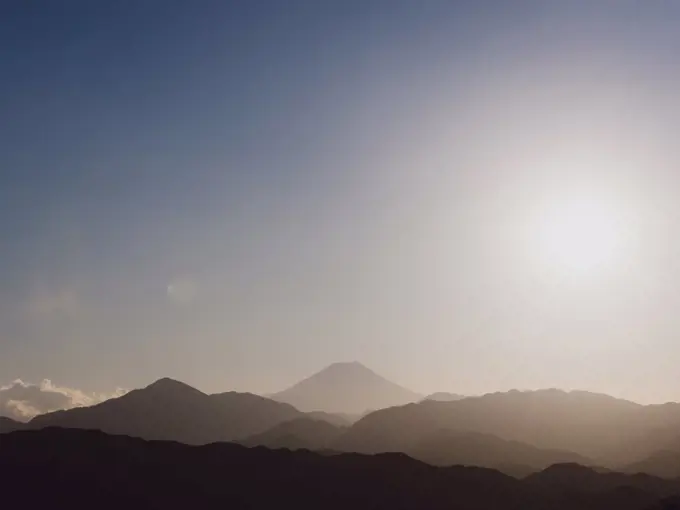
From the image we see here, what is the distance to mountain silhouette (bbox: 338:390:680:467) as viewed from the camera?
139 m

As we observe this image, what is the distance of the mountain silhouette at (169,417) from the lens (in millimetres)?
175000

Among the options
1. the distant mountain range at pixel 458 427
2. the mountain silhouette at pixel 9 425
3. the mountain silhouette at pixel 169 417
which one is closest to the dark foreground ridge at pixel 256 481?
the distant mountain range at pixel 458 427

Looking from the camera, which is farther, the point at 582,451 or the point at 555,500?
the point at 582,451

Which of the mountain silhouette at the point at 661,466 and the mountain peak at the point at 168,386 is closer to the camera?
the mountain silhouette at the point at 661,466

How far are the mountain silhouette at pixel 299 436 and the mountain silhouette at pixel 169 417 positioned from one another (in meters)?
26.4

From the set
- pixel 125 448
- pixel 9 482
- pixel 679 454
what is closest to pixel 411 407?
pixel 679 454

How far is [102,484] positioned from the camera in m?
73.0

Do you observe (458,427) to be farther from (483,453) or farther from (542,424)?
(483,453)

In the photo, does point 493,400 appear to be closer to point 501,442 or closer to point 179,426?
point 501,442

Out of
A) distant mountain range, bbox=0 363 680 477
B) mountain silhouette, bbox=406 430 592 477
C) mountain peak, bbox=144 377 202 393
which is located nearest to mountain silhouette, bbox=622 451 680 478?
distant mountain range, bbox=0 363 680 477

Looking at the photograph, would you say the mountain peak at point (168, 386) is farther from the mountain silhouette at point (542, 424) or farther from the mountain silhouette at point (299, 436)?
the mountain silhouette at point (542, 424)

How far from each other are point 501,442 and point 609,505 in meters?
46.1

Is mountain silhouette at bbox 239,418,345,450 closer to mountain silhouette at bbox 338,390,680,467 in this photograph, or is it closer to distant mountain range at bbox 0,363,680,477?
distant mountain range at bbox 0,363,680,477

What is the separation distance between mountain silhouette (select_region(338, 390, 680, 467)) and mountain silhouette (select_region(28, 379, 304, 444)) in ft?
152
